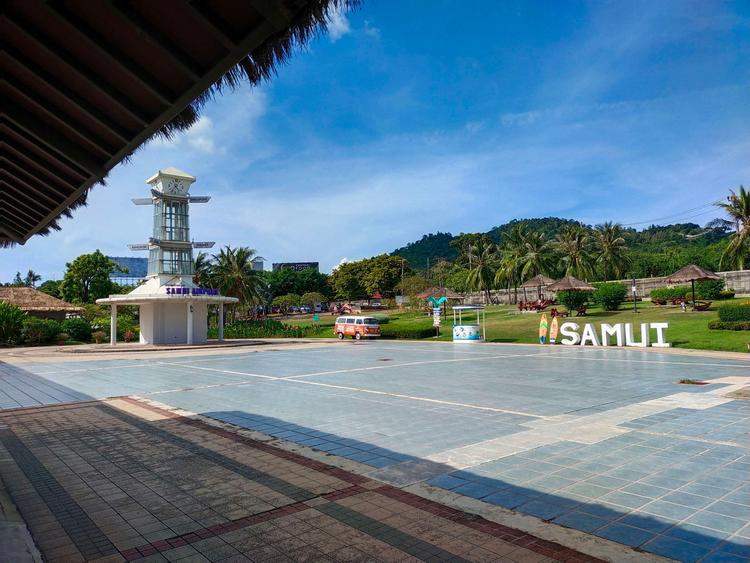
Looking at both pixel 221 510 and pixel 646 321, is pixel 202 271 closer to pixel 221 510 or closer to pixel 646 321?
pixel 646 321

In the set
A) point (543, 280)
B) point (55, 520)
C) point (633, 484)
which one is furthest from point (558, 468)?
point (543, 280)

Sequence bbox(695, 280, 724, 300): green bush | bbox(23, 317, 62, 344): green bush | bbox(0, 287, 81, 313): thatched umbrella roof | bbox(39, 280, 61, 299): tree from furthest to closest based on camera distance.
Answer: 1. bbox(39, 280, 61, 299): tree
2. bbox(0, 287, 81, 313): thatched umbrella roof
3. bbox(695, 280, 724, 300): green bush
4. bbox(23, 317, 62, 344): green bush

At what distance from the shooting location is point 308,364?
67.6ft

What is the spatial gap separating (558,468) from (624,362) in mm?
13720

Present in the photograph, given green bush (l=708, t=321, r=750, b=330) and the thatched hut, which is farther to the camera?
the thatched hut

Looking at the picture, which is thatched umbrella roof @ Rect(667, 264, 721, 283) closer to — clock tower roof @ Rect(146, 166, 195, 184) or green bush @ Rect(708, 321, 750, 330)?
green bush @ Rect(708, 321, 750, 330)

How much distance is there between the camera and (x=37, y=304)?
4672cm

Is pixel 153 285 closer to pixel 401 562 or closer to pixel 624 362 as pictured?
pixel 624 362

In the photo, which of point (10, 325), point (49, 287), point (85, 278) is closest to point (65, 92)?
point (10, 325)

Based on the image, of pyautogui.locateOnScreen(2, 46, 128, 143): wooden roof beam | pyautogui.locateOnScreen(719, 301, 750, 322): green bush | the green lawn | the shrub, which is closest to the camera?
pyautogui.locateOnScreen(2, 46, 128, 143): wooden roof beam

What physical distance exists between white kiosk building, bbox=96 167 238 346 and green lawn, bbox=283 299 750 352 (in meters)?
10.6

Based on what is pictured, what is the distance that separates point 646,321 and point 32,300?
48.9m

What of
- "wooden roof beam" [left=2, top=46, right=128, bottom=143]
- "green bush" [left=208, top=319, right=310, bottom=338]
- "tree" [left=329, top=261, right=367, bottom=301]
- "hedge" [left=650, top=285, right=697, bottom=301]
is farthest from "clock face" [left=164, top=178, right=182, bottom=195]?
"tree" [left=329, top=261, right=367, bottom=301]

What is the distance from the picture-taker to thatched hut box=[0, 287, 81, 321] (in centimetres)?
4581
